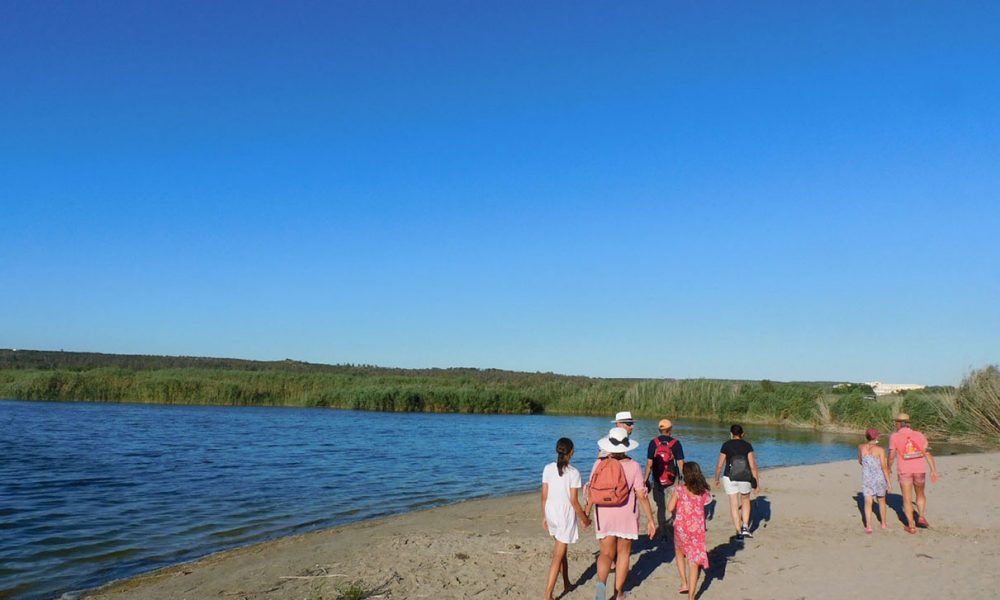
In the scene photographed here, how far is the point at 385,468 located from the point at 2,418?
24.3 metres

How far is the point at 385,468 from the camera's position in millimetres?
22203

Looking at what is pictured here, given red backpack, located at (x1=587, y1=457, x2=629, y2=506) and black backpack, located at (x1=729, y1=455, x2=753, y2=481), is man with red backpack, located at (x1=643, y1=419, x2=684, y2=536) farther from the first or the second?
red backpack, located at (x1=587, y1=457, x2=629, y2=506)

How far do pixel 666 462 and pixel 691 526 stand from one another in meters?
2.32

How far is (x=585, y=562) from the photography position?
920cm

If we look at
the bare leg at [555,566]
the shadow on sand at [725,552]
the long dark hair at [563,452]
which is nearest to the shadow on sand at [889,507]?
the shadow on sand at [725,552]

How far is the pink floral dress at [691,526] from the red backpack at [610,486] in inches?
36.3

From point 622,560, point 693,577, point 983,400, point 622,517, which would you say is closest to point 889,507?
point 693,577

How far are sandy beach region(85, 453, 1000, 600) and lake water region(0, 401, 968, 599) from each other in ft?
5.33

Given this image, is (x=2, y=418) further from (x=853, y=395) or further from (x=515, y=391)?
(x=853, y=395)

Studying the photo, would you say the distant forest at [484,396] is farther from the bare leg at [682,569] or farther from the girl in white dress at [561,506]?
the girl in white dress at [561,506]

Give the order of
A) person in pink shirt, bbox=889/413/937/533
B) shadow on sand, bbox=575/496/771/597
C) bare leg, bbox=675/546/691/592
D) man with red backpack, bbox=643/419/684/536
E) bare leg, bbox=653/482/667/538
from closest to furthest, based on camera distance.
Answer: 1. bare leg, bbox=675/546/691/592
2. shadow on sand, bbox=575/496/771/597
3. man with red backpack, bbox=643/419/684/536
4. bare leg, bbox=653/482/667/538
5. person in pink shirt, bbox=889/413/937/533

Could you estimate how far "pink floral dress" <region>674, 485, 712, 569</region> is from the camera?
24.6 ft

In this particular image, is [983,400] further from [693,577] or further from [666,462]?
[693,577]

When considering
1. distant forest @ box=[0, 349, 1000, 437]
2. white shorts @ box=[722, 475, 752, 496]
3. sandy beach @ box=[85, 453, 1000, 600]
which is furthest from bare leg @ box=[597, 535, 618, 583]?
distant forest @ box=[0, 349, 1000, 437]
